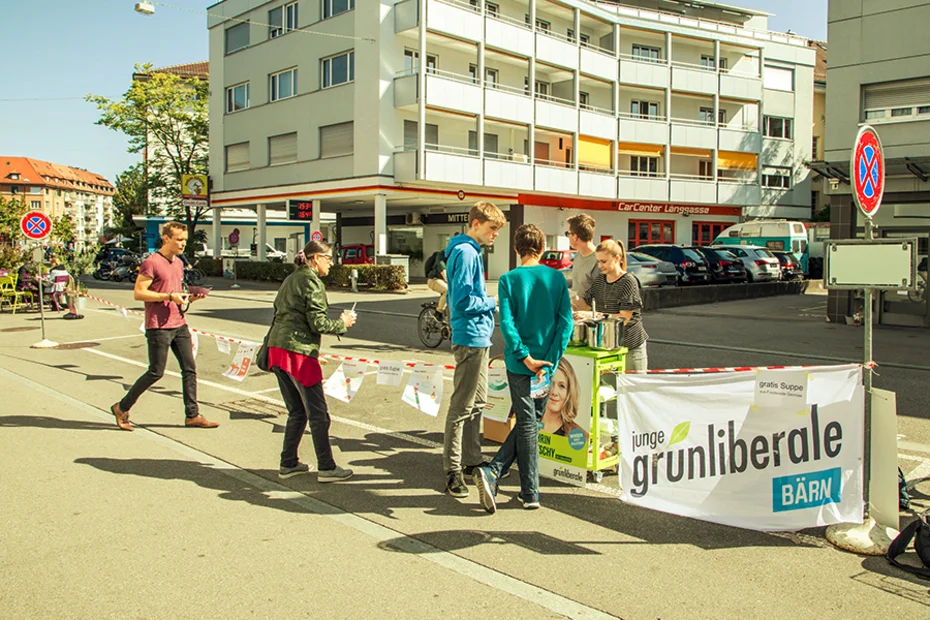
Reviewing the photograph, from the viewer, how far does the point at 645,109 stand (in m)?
41.8

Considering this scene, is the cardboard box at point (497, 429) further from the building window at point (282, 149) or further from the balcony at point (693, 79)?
the balcony at point (693, 79)

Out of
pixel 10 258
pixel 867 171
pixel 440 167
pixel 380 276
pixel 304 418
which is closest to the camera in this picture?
pixel 867 171

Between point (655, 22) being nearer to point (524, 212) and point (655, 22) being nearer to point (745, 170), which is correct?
point (745, 170)

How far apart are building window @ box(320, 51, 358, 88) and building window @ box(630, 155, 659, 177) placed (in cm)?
1714

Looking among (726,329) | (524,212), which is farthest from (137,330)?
(524,212)

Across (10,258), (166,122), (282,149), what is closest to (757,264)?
(282,149)

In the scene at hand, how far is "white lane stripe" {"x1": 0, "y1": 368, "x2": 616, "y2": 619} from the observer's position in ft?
11.7

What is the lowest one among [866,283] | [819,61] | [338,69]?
[866,283]

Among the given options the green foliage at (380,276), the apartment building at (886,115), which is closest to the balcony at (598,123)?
the green foliage at (380,276)

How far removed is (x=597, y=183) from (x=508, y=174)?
6.97m

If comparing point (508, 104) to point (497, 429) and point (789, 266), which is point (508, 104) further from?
point (497, 429)

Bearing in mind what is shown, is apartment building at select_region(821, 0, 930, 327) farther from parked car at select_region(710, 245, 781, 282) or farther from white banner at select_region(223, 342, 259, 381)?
white banner at select_region(223, 342, 259, 381)

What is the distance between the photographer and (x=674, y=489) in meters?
4.67

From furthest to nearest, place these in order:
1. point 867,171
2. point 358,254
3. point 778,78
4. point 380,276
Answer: point 778,78 < point 358,254 < point 380,276 < point 867,171
